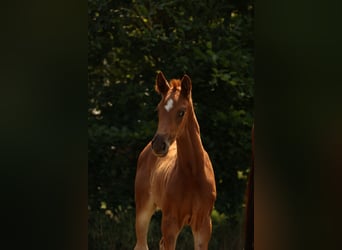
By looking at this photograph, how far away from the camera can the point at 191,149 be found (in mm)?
2961

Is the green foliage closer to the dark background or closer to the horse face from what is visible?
the horse face

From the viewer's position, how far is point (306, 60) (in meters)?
0.90

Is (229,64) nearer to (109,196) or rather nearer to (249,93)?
(249,93)

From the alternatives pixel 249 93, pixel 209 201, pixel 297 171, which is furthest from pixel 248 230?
pixel 249 93

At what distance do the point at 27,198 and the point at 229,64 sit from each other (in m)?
3.34

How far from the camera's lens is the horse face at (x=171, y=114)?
2727 millimetres

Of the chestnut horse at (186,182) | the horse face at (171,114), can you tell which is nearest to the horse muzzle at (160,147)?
the horse face at (171,114)

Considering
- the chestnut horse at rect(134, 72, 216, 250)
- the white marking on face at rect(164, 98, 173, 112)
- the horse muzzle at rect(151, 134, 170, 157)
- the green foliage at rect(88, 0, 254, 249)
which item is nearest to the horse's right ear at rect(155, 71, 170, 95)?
the chestnut horse at rect(134, 72, 216, 250)

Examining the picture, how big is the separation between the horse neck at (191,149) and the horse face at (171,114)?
8cm

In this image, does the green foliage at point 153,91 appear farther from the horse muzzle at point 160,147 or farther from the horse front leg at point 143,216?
the horse muzzle at point 160,147

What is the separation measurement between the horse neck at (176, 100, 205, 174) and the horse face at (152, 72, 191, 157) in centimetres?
8

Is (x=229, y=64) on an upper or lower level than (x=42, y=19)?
upper

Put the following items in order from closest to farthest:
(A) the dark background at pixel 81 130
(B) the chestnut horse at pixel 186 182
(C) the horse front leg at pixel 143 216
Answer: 1. (A) the dark background at pixel 81 130
2. (B) the chestnut horse at pixel 186 182
3. (C) the horse front leg at pixel 143 216

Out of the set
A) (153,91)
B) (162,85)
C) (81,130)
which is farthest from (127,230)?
(81,130)
